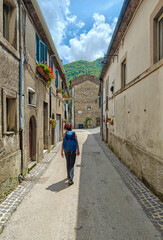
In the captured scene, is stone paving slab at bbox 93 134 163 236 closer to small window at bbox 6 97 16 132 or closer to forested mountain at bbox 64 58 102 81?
small window at bbox 6 97 16 132

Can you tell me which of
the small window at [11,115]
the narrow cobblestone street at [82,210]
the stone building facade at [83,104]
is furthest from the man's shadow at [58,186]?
the stone building facade at [83,104]

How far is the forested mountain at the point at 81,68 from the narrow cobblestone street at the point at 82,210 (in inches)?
2878

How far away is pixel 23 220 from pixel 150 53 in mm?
5109

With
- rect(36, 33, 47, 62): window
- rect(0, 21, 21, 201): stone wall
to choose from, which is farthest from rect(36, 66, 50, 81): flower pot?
rect(0, 21, 21, 201): stone wall

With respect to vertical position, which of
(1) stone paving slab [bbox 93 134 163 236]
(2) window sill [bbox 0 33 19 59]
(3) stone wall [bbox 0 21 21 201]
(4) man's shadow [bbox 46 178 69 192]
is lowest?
(1) stone paving slab [bbox 93 134 163 236]

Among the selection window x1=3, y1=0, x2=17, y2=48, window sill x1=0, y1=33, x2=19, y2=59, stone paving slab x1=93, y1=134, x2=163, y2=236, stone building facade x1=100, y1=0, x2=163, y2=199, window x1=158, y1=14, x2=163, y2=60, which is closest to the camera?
stone paving slab x1=93, y1=134, x2=163, y2=236

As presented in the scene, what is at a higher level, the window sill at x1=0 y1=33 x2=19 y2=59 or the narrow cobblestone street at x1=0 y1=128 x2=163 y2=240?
the window sill at x1=0 y1=33 x2=19 y2=59

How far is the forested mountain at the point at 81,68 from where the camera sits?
76619 mm

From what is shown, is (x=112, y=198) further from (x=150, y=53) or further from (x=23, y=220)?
(x=150, y=53)

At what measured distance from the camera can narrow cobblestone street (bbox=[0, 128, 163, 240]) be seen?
267cm

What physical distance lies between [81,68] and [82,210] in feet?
275

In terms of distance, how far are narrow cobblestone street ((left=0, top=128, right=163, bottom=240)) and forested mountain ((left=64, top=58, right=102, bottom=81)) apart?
7311 centimetres

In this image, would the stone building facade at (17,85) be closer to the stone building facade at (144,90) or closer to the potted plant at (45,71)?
the potted plant at (45,71)

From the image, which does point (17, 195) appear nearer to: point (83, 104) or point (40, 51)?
point (40, 51)
